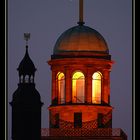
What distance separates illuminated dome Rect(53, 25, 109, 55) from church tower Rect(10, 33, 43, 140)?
8.37ft


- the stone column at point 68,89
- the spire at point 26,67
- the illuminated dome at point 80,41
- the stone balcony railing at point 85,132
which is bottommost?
the stone balcony railing at point 85,132

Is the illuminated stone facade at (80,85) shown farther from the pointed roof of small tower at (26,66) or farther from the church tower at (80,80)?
the pointed roof of small tower at (26,66)

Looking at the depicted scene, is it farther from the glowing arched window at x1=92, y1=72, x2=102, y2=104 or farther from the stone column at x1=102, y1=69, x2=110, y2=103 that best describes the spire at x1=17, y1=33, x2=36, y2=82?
the stone column at x1=102, y1=69, x2=110, y2=103

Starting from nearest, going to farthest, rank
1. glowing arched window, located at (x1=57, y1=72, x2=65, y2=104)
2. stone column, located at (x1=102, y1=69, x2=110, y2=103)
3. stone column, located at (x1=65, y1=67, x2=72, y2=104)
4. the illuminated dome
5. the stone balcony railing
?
the stone balcony railing < stone column, located at (x1=65, y1=67, x2=72, y2=104) < the illuminated dome < stone column, located at (x1=102, y1=69, x2=110, y2=103) < glowing arched window, located at (x1=57, y1=72, x2=65, y2=104)

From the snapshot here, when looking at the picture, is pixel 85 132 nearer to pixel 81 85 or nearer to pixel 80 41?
pixel 81 85

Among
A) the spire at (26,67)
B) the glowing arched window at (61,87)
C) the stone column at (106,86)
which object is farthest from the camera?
the spire at (26,67)

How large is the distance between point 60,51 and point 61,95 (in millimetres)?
2758

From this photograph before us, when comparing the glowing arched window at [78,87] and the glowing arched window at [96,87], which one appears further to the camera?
the glowing arched window at [96,87]

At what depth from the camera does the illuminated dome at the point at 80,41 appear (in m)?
71.9

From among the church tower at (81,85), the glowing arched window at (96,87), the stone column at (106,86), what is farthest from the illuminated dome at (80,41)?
the glowing arched window at (96,87)

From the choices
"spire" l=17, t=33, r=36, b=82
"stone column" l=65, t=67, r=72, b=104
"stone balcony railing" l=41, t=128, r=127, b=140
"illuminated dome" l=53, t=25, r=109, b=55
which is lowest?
"stone balcony railing" l=41, t=128, r=127, b=140

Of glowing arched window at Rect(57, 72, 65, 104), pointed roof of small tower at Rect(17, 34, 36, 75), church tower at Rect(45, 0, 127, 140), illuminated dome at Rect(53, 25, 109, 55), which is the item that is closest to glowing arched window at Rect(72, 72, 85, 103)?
church tower at Rect(45, 0, 127, 140)

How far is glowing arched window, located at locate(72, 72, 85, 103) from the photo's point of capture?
7212cm

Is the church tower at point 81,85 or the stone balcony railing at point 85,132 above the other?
the church tower at point 81,85
